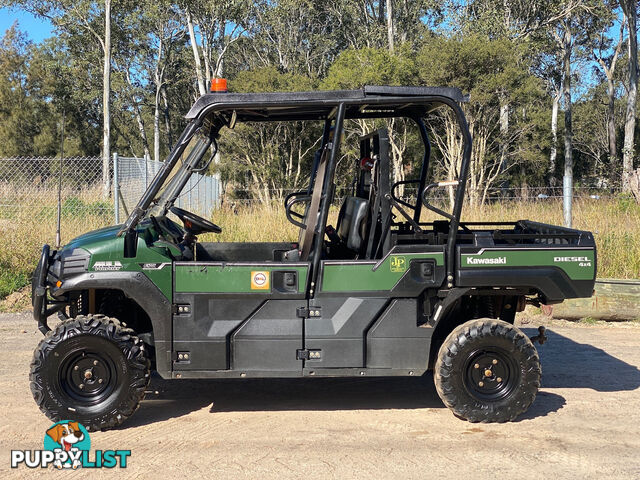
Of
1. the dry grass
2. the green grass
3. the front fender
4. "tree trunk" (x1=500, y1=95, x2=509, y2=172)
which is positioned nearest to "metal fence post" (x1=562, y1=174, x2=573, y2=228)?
the dry grass

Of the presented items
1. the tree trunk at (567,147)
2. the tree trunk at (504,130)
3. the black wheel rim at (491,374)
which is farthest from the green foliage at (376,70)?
the black wheel rim at (491,374)

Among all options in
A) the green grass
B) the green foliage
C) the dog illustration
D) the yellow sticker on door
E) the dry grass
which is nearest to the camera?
the dog illustration

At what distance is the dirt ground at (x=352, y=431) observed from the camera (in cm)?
Result: 381

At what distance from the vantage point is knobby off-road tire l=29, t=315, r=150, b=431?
4324 mm

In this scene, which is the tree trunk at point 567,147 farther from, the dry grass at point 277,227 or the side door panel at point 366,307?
the side door panel at point 366,307

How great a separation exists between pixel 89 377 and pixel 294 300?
4.97 feet

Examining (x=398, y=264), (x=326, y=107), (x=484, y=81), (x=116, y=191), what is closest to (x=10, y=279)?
(x=116, y=191)

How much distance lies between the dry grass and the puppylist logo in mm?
3828

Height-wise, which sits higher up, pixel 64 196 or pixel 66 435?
pixel 64 196

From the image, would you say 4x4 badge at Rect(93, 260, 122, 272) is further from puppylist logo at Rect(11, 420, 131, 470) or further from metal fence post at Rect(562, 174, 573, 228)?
metal fence post at Rect(562, 174, 573, 228)

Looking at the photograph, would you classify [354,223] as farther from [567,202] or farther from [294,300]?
[567,202]

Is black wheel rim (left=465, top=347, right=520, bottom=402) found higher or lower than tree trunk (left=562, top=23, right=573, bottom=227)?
lower

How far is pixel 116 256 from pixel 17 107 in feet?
126

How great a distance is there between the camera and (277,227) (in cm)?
1083
